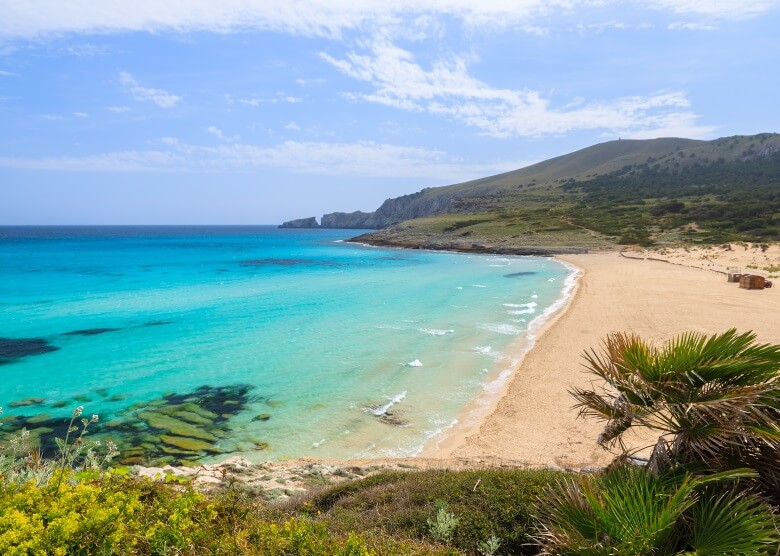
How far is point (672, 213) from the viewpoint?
81.1 meters

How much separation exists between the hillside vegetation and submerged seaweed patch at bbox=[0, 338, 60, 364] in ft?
217

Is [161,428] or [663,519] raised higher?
[663,519]

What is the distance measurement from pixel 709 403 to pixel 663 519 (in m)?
1.00

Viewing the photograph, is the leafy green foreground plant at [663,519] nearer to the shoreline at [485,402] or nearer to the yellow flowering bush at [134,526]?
the yellow flowering bush at [134,526]

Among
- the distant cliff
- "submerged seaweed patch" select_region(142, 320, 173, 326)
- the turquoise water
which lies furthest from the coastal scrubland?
the distant cliff

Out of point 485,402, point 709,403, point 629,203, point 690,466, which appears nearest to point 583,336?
point 485,402

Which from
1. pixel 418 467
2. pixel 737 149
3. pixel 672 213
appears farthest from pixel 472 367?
pixel 737 149

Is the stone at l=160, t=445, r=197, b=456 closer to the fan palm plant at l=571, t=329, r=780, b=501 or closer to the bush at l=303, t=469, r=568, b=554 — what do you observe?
the bush at l=303, t=469, r=568, b=554

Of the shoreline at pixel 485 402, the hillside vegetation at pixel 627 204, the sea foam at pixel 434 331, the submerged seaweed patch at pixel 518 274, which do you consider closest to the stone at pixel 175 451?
the shoreline at pixel 485 402

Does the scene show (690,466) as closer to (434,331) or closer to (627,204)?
(434,331)

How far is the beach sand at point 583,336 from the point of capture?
34.9ft

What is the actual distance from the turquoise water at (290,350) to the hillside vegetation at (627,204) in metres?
42.7

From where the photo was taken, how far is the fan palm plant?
11.6 feet

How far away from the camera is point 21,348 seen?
798 inches
